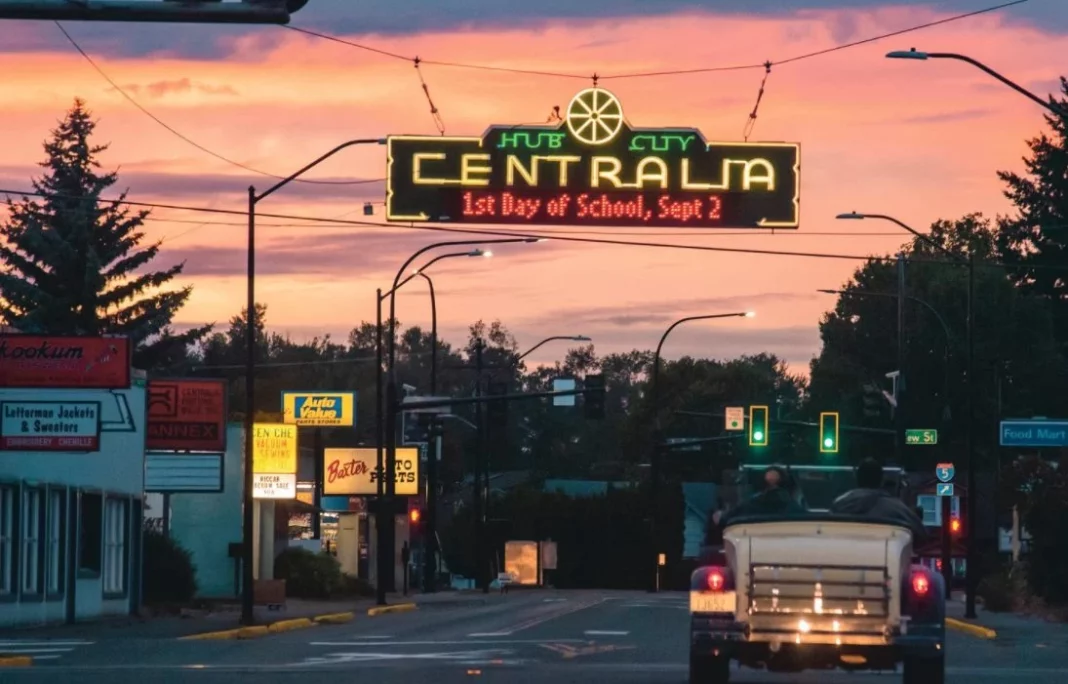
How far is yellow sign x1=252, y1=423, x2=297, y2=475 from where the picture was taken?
2029 inches

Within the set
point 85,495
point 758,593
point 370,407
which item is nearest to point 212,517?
point 85,495

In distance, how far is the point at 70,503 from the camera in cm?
3588

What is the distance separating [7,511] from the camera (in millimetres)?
32781

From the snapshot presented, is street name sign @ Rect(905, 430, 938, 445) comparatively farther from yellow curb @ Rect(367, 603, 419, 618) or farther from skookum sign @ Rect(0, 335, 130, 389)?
skookum sign @ Rect(0, 335, 130, 389)

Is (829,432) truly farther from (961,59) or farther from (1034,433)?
(961,59)

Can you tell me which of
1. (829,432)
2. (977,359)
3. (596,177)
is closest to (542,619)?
(596,177)

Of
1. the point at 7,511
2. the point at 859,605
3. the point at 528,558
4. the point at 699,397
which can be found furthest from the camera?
the point at 699,397

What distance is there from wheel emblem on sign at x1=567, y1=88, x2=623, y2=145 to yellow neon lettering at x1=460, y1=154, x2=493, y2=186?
1.67 metres

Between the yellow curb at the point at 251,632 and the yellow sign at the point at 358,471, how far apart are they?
41.0 meters

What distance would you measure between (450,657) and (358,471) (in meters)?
52.1

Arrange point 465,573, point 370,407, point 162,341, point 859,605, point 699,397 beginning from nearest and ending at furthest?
1. point 859,605
2. point 162,341
3. point 465,573
4. point 699,397
5. point 370,407

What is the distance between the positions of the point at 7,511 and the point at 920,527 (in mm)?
21440

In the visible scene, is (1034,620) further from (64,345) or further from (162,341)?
(162,341)

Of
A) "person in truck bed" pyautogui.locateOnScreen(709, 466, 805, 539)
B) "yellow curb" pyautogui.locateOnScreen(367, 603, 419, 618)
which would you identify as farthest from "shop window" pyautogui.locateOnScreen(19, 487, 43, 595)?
"person in truck bed" pyautogui.locateOnScreen(709, 466, 805, 539)
